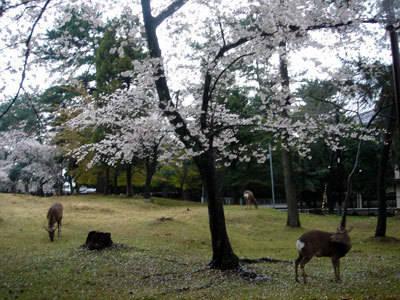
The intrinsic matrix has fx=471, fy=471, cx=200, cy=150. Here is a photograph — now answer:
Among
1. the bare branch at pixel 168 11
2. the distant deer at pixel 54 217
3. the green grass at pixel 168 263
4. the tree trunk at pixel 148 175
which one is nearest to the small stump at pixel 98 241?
the green grass at pixel 168 263

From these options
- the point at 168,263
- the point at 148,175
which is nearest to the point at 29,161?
the point at 148,175

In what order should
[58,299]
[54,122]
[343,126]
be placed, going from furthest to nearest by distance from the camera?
[54,122] → [343,126] → [58,299]

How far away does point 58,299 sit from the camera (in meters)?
7.95

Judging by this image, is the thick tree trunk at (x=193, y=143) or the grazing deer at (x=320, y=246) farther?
the thick tree trunk at (x=193, y=143)

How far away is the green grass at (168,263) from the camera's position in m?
8.41

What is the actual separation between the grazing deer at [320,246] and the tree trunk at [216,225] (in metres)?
1.91

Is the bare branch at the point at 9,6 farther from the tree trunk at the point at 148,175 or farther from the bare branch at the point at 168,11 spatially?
the tree trunk at the point at 148,175

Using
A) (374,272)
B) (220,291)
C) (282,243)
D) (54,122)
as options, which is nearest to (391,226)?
(282,243)

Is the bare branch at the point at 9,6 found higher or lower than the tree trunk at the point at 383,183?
higher

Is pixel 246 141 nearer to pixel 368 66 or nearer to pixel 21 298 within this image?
pixel 368 66

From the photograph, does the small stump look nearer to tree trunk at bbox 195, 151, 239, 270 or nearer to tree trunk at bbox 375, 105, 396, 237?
tree trunk at bbox 195, 151, 239, 270

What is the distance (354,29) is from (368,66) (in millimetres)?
5688

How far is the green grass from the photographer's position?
841cm

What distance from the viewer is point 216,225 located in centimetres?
1073
